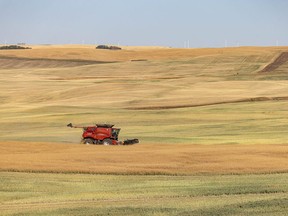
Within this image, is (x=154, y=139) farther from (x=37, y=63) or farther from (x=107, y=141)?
(x=37, y=63)

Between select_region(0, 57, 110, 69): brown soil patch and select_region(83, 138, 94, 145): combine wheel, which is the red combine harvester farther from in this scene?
select_region(0, 57, 110, 69): brown soil patch

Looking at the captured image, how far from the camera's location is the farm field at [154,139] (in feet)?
67.2

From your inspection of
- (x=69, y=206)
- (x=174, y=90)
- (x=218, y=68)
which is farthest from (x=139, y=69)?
(x=69, y=206)

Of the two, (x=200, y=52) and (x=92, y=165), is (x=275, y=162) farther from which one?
(x=200, y=52)

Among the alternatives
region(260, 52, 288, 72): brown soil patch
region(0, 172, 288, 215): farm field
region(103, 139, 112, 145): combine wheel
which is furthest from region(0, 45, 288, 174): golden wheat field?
region(0, 172, 288, 215): farm field

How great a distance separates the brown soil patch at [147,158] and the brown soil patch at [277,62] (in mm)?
58788

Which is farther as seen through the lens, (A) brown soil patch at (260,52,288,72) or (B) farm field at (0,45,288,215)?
(A) brown soil patch at (260,52,288,72)

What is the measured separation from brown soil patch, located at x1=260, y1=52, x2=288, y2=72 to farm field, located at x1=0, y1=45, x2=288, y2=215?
158 millimetres

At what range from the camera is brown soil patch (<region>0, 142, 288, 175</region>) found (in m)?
26.3

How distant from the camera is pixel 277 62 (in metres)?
97.4

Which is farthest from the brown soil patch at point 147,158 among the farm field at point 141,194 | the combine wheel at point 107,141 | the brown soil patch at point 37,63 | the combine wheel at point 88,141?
the brown soil patch at point 37,63

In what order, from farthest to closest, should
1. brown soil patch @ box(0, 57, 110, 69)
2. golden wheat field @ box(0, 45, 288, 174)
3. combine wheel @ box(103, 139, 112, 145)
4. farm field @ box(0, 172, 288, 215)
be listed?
brown soil patch @ box(0, 57, 110, 69) < combine wheel @ box(103, 139, 112, 145) < golden wheat field @ box(0, 45, 288, 174) < farm field @ box(0, 172, 288, 215)

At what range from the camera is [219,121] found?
5000cm

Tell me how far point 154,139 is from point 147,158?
11.1 meters
